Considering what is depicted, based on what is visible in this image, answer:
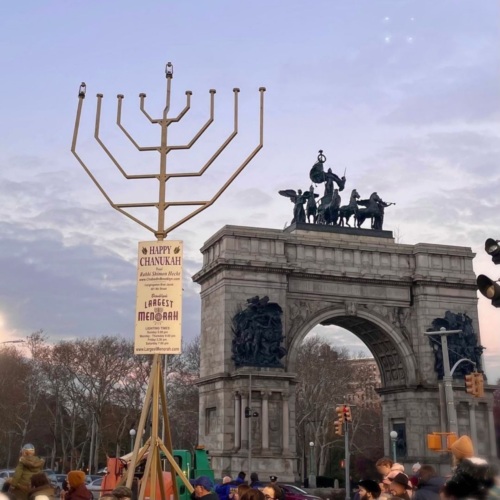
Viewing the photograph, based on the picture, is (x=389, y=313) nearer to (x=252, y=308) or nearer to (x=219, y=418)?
(x=252, y=308)

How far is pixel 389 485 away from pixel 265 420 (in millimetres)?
28114

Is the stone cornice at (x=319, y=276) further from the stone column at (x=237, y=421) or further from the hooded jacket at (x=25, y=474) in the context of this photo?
the hooded jacket at (x=25, y=474)

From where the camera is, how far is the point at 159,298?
9.75m

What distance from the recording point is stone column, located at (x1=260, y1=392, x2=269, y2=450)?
35500 millimetres

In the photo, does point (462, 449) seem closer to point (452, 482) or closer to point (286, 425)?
point (452, 482)

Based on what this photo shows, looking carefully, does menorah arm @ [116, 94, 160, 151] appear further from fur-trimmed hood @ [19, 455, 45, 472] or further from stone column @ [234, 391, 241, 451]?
stone column @ [234, 391, 241, 451]

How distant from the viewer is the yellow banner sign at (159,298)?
959 cm

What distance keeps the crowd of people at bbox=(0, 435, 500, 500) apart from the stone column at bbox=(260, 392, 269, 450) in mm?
27305

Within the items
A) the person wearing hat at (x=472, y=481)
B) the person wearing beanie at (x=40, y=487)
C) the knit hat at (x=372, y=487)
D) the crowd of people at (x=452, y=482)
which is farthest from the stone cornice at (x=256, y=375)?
the person wearing hat at (x=472, y=481)

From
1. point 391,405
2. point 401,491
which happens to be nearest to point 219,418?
point 391,405

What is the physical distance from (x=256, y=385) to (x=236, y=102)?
2706 cm

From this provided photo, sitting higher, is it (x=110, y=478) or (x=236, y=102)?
(x=236, y=102)

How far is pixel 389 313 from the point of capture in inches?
1613

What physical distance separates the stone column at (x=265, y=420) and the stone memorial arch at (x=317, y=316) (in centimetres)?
5
